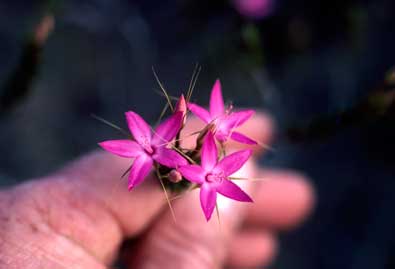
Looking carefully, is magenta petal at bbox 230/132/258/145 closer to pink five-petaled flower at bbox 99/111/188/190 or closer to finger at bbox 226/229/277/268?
pink five-petaled flower at bbox 99/111/188/190

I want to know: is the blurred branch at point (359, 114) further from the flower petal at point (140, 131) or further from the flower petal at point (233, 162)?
the flower petal at point (140, 131)

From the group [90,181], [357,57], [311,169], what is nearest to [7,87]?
[90,181]

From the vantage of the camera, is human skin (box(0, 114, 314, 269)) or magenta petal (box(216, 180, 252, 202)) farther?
human skin (box(0, 114, 314, 269))

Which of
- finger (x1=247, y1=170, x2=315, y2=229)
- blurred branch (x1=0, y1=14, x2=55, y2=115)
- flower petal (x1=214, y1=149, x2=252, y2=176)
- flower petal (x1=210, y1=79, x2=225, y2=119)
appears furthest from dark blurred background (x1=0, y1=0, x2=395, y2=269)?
flower petal (x1=214, y1=149, x2=252, y2=176)

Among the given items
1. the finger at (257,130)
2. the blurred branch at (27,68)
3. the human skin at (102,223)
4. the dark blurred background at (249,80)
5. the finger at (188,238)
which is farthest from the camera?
the dark blurred background at (249,80)

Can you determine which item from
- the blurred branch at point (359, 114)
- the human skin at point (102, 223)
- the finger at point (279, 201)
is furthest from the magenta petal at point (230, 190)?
the finger at point (279, 201)

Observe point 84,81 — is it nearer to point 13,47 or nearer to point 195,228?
point 13,47
